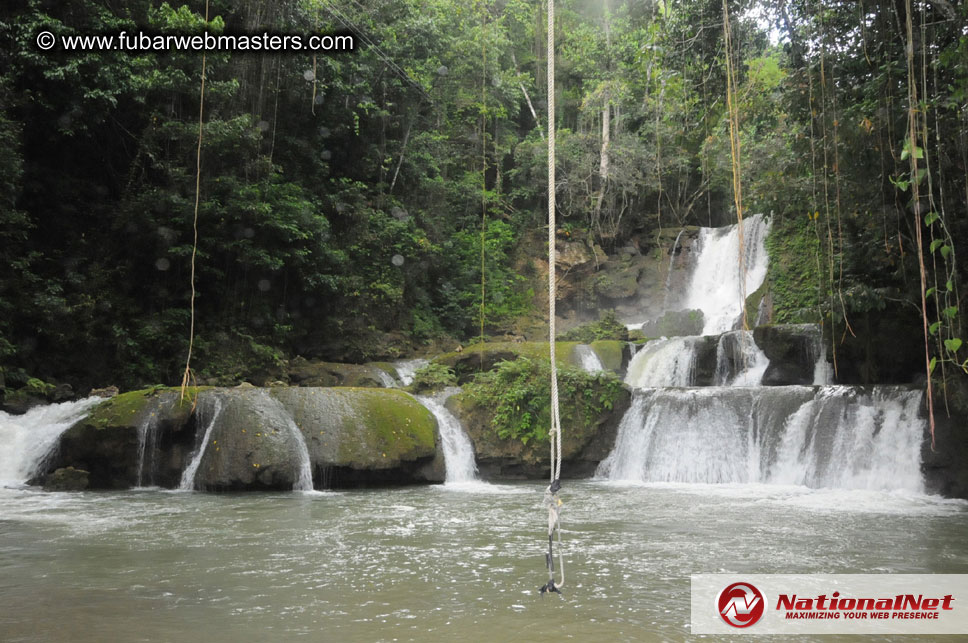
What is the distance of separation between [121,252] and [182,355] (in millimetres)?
2824

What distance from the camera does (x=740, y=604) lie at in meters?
4.66

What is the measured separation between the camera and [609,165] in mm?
23656

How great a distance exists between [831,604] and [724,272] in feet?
58.9

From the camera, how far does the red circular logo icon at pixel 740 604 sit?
4.36m

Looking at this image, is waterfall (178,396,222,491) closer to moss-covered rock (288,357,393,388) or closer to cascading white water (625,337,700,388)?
moss-covered rock (288,357,393,388)

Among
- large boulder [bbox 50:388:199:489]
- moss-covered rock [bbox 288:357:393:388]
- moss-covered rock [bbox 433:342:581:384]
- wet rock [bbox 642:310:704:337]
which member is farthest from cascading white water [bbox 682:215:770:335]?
large boulder [bbox 50:388:199:489]

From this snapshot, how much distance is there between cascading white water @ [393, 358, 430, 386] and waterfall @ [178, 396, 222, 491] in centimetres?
568

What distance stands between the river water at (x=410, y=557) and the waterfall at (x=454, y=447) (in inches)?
79.8

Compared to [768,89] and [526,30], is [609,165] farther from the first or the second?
[768,89]

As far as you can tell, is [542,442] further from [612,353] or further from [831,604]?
[831,604]

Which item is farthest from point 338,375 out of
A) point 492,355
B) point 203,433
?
point 203,433

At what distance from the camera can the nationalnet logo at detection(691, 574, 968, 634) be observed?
13.7 ft

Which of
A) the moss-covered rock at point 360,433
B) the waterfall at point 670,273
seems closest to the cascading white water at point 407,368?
the moss-covered rock at point 360,433

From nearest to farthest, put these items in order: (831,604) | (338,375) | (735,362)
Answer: (831,604) < (735,362) < (338,375)
